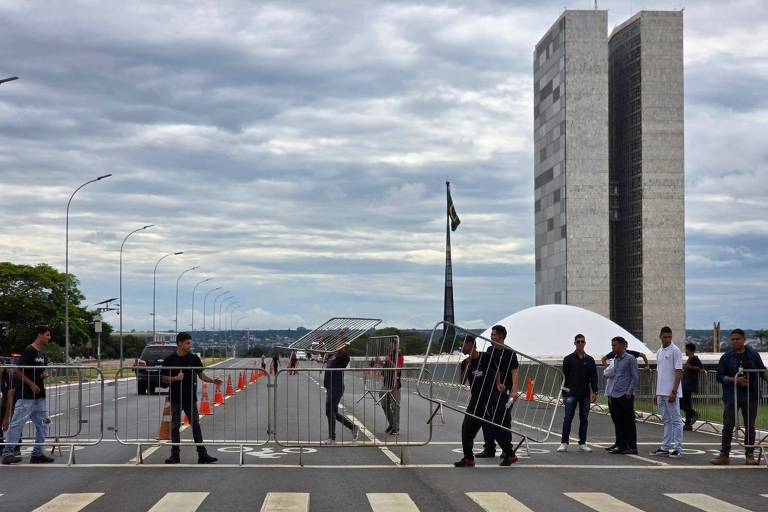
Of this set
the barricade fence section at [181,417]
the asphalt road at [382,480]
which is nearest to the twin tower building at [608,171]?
the barricade fence section at [181,417]

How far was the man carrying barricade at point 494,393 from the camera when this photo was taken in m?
14.8

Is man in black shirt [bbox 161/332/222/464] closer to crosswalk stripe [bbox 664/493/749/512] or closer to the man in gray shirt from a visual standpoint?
the man in gray shirt

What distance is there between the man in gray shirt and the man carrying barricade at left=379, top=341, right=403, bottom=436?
3.45 metres

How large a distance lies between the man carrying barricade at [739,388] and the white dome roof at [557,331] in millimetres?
42357

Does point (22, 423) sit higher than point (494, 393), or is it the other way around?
point (494, 393)

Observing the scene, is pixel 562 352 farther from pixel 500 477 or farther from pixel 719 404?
pixel 500 477

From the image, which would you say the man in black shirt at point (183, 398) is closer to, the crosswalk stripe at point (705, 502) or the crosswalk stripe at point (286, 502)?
the crosswalk stripe at point (286, 502)

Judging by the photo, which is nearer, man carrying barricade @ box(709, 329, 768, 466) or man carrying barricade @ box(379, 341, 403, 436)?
man carrying barricade @ box(709, 329, 768, 466)

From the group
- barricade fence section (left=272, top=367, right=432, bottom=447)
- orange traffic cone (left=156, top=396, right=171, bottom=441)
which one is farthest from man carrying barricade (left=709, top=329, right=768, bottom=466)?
orange traffic cone (left=156, top=396, right=171, bottom=441)

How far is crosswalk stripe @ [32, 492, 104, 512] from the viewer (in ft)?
34.7

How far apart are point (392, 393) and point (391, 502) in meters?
6.49

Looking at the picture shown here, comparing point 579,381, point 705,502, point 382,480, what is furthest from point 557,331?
point 705,502

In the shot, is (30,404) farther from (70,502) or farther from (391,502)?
(391,502)

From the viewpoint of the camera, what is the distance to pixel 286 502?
36.3ft
